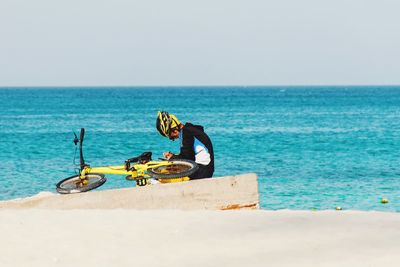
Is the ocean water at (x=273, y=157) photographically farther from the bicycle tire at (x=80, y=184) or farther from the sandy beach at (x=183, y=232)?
the sandy beach at (x=183, y=232)

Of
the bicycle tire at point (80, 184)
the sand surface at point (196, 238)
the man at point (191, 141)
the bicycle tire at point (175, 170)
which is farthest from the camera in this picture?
the bicycle tire at point (80, 184)

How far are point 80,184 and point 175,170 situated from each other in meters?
1.50

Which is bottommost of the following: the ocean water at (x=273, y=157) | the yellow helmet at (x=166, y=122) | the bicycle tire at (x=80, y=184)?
the ocean water at (x=273, y=157)

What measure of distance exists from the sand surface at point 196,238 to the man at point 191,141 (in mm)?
1786

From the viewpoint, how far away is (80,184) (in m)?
11.5

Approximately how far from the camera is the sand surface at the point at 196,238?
24.0 feet

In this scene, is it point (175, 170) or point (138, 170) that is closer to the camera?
point (175, 170)

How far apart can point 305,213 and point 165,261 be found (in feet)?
10.0

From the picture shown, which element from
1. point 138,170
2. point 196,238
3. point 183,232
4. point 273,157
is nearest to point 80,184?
point 138,170

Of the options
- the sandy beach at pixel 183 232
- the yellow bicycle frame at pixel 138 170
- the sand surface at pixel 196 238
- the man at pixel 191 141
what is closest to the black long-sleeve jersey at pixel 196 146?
the man at pixel 191 141

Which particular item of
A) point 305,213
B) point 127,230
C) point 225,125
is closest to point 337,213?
point 305,213

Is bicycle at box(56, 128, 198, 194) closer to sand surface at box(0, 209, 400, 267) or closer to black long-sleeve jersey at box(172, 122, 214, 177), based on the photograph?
black long-sleeve jersey at box(172, 122, 214, 177)

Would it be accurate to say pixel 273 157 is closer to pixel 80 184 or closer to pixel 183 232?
pixel 80 184

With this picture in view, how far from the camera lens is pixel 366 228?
862 cm
